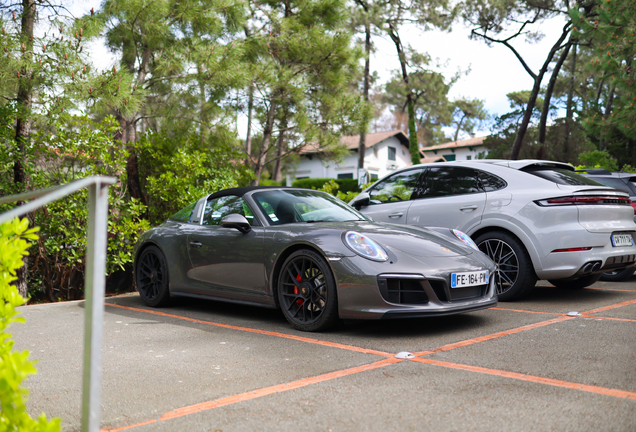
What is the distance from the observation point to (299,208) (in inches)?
214

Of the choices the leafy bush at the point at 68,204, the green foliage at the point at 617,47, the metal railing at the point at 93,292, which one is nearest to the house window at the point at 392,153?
the green foliage at the point at 617,47

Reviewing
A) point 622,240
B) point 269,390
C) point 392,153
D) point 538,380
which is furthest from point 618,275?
point 392,153

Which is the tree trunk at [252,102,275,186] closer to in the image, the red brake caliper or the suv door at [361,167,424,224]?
the suv door at [361,167,424,224]

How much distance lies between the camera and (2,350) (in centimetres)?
180

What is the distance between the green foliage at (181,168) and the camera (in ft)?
29.0

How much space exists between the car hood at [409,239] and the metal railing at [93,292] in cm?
317

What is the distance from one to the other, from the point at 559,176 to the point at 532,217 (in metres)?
0.66

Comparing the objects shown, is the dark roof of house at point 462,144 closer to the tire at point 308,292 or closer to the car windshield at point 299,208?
the car windshield at point 299,208

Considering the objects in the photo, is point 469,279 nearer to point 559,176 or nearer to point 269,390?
point 269,390

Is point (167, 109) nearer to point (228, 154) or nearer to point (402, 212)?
point (228, 154)

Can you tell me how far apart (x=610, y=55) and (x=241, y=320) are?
12.2 m

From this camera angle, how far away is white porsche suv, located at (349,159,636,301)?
560cm

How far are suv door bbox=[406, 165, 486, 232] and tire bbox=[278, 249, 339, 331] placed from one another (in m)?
2.37

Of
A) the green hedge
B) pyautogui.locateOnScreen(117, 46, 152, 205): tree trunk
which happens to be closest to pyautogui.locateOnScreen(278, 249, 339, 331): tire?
pyautogui.locateOnScreen(117, 46, 152, 205): tree trunk
